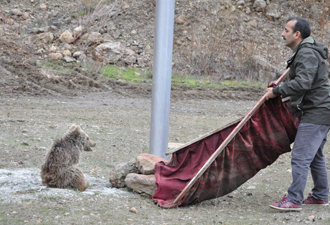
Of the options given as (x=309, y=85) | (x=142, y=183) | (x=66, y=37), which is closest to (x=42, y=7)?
(x=66, y=37)

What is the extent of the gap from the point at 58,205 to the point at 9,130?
4669mm

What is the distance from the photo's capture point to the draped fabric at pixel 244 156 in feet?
18.4

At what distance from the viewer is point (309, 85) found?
4.99 metres

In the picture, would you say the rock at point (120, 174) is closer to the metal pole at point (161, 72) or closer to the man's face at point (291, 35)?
the metal pole at point (161, 72)

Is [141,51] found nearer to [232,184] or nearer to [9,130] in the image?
[9,130]

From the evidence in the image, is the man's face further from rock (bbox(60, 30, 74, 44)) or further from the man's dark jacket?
rock (bbox(60, 30, 74, 44))

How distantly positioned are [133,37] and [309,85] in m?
19.6

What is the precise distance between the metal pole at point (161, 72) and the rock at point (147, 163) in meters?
0.37

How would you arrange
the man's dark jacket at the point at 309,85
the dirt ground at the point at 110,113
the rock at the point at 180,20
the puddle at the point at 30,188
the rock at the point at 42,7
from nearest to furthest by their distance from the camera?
the man's dark jacket at the point at 309,85 < the dirt ground at the point at 110,113 < the puddle at the point at 30,188 < the rock at the point at 42,7 < the rock at the point at 180,20

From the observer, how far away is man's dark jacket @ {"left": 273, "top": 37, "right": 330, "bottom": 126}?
5000 mm

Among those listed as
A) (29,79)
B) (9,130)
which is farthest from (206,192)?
(29,79)

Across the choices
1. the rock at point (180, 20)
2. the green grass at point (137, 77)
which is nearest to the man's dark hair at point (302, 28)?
the green grass at point (137, 77)

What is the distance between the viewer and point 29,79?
50.8 feet

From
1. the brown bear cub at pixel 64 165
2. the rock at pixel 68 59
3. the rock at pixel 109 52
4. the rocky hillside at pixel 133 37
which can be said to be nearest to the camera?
the brown bear cub at pixel 64 165
